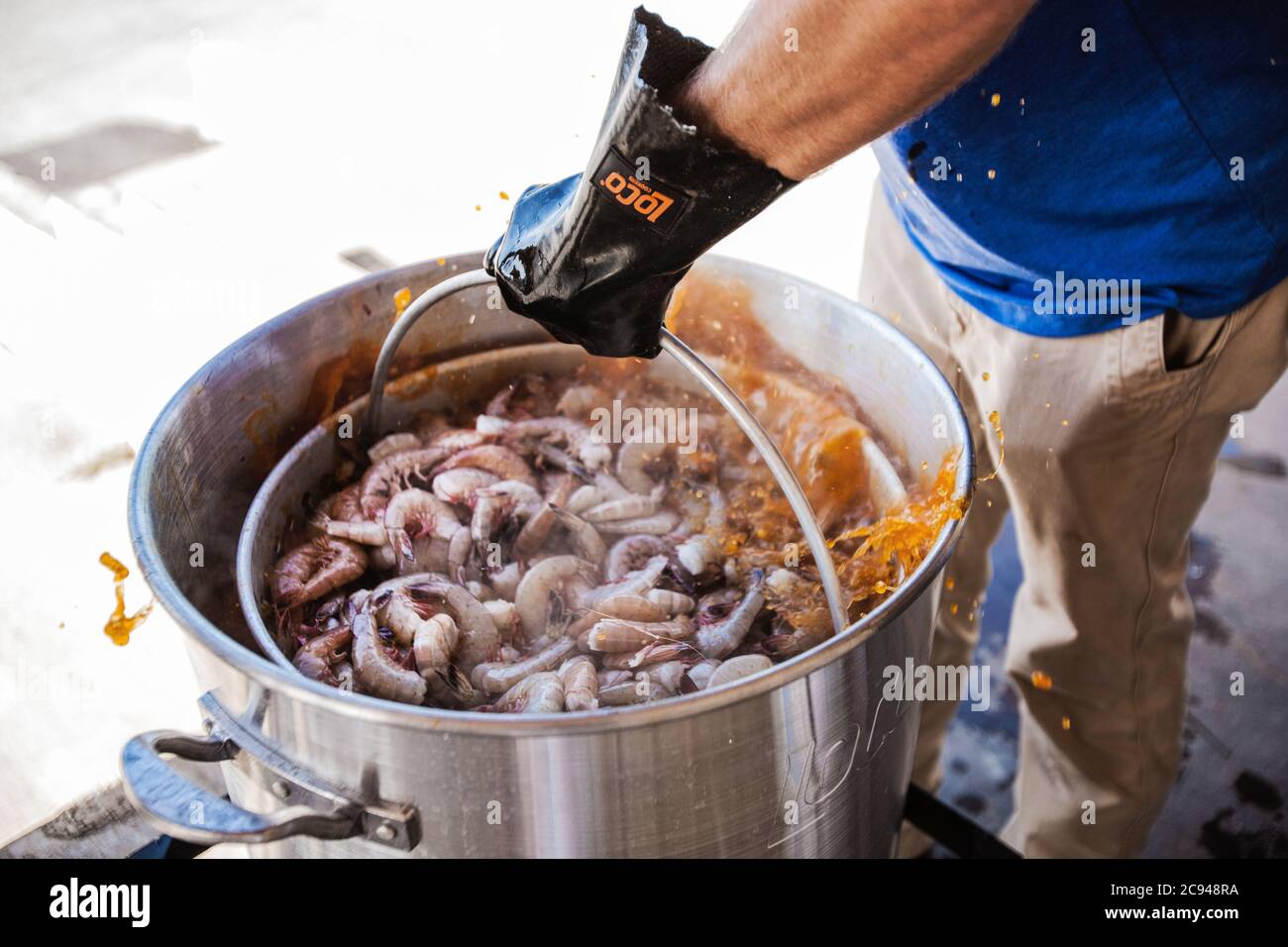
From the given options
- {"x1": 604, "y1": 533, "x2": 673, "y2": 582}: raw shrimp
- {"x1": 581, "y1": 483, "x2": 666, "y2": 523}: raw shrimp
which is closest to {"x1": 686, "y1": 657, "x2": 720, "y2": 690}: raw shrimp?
{"x1": 604, "y1": 533, "x2": 673, "y2": 582}: raw shrimp

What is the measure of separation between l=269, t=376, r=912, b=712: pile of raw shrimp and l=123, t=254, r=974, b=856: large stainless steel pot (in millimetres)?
154

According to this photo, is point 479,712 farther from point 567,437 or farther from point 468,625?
point 567,437

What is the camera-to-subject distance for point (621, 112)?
100 centimetres

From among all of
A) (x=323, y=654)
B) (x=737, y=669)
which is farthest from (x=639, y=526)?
(x=323, y=654)

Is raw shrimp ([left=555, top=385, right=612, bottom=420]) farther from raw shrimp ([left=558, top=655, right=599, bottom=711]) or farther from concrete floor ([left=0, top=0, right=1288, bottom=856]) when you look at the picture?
concrete floor ([left=0, top=0, right=1288, bottom=856])

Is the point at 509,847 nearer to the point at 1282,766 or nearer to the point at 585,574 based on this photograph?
the point at 585,574

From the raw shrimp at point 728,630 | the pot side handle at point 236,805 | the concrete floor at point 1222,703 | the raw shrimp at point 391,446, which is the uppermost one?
the raw shrimp at point 391,446

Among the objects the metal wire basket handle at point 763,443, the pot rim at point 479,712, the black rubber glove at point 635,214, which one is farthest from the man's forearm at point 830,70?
the pot rim at point 479,712

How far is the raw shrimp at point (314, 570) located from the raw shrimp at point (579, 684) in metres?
0.33

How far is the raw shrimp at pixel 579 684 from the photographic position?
44.0 inches

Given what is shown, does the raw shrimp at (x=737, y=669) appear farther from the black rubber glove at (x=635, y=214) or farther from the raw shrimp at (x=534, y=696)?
the black rubber glove at (x=635, y=214)

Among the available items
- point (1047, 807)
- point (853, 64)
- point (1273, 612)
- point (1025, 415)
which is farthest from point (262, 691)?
point (1273, 612)

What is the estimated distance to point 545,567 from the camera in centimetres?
131

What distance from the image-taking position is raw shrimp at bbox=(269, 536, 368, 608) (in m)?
1.29
